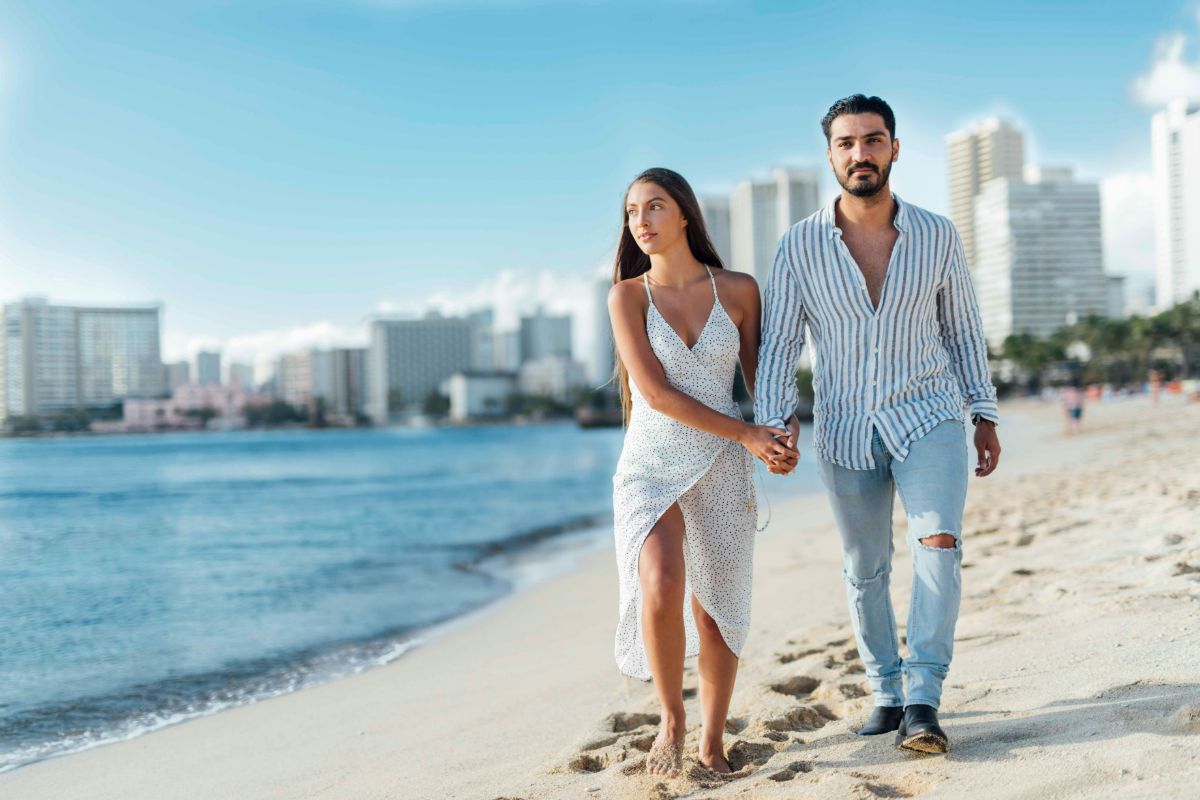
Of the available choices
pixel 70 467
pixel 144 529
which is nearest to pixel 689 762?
pixel 144 529

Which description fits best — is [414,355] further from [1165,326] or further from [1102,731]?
[1102,731]

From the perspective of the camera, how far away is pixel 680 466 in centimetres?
285

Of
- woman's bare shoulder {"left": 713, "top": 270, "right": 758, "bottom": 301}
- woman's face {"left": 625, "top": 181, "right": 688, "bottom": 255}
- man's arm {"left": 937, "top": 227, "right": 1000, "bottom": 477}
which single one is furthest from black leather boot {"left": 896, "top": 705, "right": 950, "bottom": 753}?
woman's face {"left": 625, "top": 181, "right": 688, "bottom": 255}

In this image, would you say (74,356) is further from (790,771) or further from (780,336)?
(790,771)

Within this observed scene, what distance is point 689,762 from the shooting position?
2.81m

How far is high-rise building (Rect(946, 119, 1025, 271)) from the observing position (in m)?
150

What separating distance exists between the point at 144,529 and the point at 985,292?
125m

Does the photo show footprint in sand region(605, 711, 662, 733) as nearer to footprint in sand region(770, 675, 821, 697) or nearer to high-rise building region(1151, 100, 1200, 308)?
footprint in sand region(770, 675, 821, 697)

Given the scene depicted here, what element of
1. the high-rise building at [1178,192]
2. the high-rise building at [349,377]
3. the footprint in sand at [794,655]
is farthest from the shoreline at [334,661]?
the high-rise building at [349,377]

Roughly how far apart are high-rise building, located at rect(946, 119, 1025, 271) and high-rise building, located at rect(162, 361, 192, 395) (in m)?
112

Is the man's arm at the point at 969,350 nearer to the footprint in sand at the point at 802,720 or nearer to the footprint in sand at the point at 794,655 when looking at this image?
the footprint in sand at the point at 802,720

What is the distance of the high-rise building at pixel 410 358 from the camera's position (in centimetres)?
17062

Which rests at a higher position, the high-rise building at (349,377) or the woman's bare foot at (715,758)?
the high-rise building at (349,377)

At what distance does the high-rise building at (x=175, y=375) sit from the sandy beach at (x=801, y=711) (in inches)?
4198
